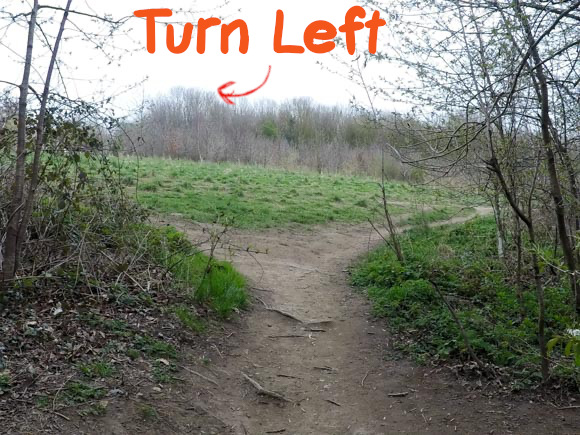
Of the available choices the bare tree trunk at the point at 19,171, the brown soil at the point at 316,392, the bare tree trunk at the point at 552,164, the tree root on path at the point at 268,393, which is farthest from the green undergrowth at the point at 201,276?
the bare tree trunk at the point at 552,164

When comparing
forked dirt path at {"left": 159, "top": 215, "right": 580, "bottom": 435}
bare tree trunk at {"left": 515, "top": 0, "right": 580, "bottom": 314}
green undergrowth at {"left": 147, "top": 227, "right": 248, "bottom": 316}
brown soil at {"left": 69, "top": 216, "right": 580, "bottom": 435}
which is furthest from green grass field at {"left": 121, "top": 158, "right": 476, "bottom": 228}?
brown soil at {"left": 69, "top": 216, "right": 580, "bottom": 435}

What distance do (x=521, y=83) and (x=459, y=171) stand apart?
1.50m

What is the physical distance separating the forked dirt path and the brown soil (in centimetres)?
1

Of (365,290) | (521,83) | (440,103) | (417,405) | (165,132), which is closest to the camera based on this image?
(417,405)

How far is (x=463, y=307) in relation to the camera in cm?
742

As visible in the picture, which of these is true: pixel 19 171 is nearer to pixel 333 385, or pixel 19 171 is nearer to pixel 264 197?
pixel 333 385

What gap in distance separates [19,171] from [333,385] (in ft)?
11.7

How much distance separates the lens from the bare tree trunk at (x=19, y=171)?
5316 mm

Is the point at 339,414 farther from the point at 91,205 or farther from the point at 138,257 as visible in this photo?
the point at 91,205

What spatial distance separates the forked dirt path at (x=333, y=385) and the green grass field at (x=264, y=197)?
2299mm

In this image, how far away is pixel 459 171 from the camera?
770 cm

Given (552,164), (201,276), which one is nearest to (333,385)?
(201,276)

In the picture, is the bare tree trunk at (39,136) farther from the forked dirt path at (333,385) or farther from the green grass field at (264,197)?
the green grass field at (264,197)

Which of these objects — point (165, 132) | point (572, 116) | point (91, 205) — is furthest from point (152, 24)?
point (165, 132)
